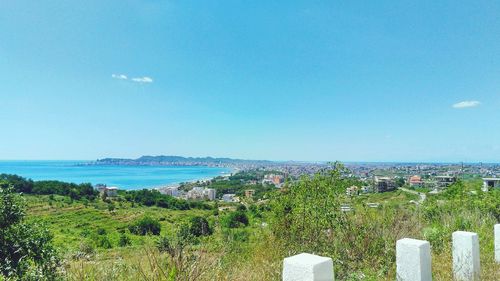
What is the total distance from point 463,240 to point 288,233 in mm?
2189

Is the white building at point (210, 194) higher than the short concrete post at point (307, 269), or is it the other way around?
the short concrete post at point (307, 269)

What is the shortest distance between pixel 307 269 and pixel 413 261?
1.37 m

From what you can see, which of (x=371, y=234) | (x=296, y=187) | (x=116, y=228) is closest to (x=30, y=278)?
(x=296, y=187)

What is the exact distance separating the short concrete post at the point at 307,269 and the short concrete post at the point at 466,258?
211 cm

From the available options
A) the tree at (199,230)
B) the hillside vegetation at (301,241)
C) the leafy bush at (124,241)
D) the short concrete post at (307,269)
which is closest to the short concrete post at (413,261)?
the hillside vegetation at (301,241)

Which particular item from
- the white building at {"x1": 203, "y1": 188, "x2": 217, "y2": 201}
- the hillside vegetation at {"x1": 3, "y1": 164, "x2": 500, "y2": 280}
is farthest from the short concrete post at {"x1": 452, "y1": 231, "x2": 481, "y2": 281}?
the white building at {"x1": 203, "y1": 188, "x2": 217, "y2": 201}

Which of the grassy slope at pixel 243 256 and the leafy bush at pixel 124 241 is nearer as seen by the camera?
the grassy slope at pixel 243 256

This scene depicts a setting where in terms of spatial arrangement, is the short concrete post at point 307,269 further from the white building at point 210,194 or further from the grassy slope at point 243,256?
the white building at point 210,194

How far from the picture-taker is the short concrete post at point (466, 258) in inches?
135

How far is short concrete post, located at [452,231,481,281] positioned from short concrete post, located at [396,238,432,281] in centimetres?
75

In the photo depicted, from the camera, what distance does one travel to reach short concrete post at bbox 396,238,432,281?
113 inches

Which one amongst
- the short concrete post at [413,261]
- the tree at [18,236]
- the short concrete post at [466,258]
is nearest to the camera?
the short concrete post at [413,261]

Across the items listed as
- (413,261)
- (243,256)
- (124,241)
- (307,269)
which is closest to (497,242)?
(413,261)

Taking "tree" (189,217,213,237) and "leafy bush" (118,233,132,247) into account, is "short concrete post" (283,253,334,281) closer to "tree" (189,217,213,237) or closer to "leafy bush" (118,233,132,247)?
"tree" (189,217,213,237)
